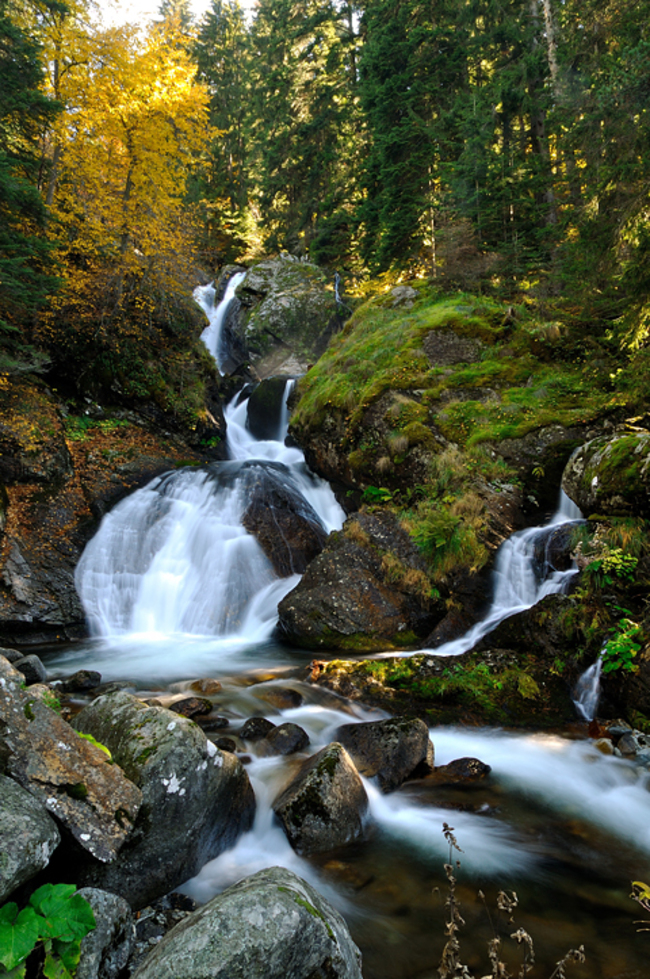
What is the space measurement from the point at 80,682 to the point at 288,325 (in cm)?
2217

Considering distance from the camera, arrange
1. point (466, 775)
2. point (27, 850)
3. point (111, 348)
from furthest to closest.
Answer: point (111, 348) < point (466, 775) < point (27, 850)

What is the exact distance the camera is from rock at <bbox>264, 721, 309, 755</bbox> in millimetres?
5086

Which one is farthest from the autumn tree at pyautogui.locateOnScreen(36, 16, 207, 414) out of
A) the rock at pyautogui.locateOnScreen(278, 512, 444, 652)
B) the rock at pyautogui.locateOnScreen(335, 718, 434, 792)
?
the rock at pyautogui.locateOnScreen(335, 718, 434, 792)

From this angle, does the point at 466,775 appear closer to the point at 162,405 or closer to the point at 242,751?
the point at 242,751

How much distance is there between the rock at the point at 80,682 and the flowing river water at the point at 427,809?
0.50 metres

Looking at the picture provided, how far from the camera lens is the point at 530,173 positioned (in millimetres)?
14461

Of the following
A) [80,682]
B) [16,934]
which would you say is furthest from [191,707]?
[16,934]

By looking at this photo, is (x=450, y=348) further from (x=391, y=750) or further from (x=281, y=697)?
(x=391, y=750)

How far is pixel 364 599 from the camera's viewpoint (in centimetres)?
845

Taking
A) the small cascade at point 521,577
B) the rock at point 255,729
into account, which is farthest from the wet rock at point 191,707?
the small cascade at point 521,577

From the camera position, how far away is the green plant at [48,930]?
2.07m

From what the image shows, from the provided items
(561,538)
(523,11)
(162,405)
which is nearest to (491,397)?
(561,538)

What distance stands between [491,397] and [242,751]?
8.41 m

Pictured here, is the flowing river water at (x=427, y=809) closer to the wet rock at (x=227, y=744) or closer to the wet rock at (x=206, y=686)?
the wet rock at (x=206, y=686)
